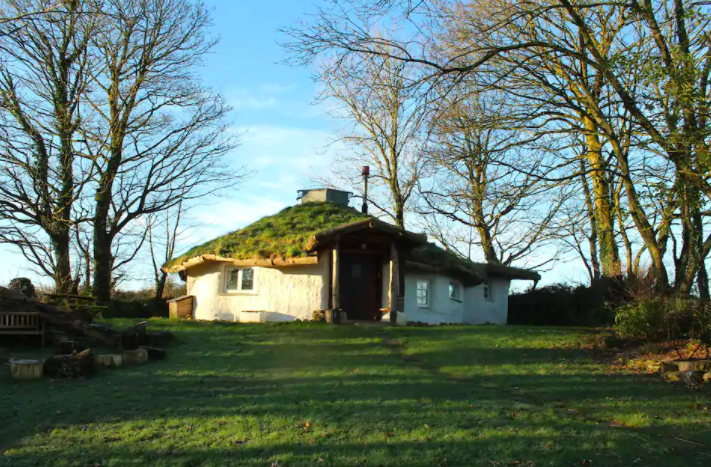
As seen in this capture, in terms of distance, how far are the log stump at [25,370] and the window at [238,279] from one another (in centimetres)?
1099

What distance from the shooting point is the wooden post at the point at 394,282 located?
65.9ft

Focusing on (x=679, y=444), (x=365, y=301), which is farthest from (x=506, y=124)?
(x=365, y=301)

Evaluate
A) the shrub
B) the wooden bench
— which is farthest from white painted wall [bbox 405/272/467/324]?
the wooden bench

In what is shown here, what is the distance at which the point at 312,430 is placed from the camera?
7934mm

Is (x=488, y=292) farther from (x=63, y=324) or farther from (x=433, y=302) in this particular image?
(x=63, y=324)

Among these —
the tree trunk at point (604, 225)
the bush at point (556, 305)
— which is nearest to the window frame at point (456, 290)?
the bush at point (556, 305)

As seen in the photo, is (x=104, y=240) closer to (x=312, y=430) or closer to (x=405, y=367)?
(x=405, y=367)

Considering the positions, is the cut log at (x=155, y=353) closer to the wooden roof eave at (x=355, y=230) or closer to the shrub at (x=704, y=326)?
the wooden roof eave at (x=355, y=230)

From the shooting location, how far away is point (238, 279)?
21953 millimetres

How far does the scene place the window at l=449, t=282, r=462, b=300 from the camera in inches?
967

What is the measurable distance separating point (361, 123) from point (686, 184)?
24.0 metres

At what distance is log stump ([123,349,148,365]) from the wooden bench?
2.75 metres

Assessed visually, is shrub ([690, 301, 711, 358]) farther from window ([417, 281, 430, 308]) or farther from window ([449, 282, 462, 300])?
window ([449, 282, 462, 300])

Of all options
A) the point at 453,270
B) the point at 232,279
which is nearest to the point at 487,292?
the point at 453,270
